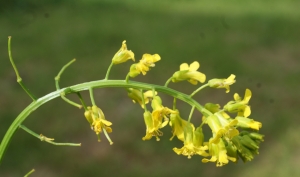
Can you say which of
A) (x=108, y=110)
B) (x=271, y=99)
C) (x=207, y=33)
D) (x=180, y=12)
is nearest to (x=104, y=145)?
(x=108, y=110)

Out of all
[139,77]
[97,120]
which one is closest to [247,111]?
[97,120]

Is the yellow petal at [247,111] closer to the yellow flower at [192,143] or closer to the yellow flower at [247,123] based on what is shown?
the yellow flower at [247,123]

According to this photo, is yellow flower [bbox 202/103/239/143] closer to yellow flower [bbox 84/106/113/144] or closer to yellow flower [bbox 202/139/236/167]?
yellow flower [bbox 202/139/236/167]

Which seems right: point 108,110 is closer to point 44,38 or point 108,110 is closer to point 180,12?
point 44,38

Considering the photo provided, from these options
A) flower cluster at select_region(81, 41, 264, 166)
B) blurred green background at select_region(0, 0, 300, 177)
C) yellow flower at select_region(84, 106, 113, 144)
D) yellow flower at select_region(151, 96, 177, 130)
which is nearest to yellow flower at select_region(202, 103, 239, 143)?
flower cluster at select_region(81, 41, 264, 166)

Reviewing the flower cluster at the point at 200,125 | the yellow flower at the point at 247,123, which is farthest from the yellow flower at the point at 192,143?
the yellow flower at the point at 247,123

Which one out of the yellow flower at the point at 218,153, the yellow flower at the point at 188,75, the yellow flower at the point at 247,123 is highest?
the yellow flower at the point at 188,75
